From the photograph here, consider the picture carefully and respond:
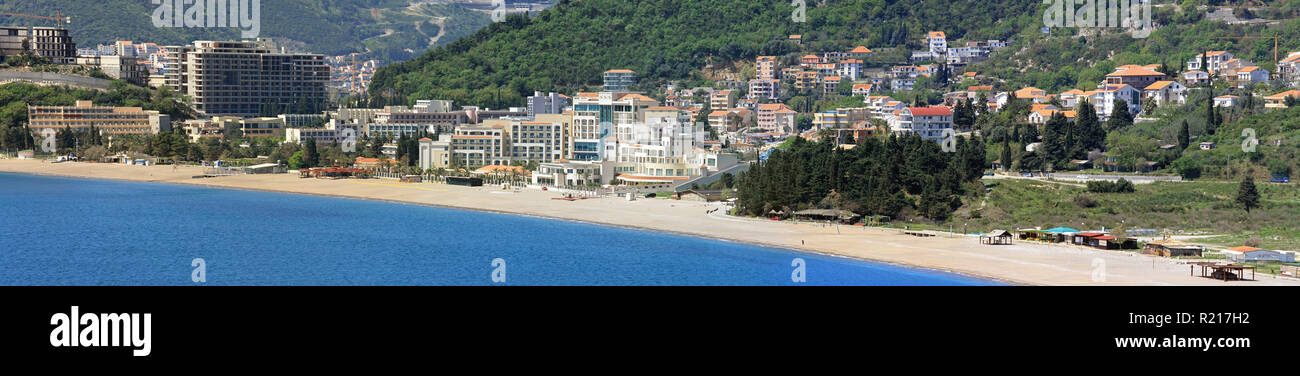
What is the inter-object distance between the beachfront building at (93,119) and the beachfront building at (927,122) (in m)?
42.1

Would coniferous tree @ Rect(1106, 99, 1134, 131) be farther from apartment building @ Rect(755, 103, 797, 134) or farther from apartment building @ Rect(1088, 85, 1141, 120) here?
apartment building @ Rect(755, 103, 797, 134)

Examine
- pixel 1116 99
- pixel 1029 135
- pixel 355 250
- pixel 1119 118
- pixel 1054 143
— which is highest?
pixel 1116 99

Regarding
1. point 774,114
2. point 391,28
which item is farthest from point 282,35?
point 774,114

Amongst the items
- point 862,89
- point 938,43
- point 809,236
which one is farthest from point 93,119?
point 809,236

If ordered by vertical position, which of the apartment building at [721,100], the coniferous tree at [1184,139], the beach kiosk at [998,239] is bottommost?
the beach kiosk at [998,239]

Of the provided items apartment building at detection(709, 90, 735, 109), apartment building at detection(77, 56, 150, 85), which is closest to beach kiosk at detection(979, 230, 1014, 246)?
apartment building at detection(709, 90, 735, 109)

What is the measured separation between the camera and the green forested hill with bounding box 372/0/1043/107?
86.1 m

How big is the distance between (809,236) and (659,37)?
195ft

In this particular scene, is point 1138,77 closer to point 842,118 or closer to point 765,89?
point 842,118

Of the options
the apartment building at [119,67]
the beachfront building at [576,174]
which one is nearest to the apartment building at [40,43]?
the apartment building at [119,67]

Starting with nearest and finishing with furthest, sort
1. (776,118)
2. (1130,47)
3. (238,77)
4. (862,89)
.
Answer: (776,118) < (1130,47) < (862,89) < (238,77)

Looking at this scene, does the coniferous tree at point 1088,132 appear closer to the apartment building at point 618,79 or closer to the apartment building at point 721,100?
the apartment building at point 721,100

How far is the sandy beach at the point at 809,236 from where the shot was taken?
26.3m

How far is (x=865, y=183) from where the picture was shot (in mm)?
37656
